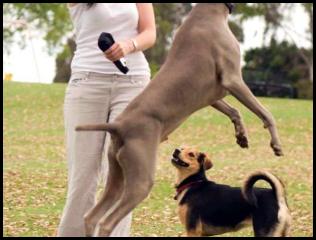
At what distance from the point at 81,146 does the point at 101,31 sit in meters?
0.83

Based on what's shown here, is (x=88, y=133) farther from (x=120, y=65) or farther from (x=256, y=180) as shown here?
(x=256, y=180)

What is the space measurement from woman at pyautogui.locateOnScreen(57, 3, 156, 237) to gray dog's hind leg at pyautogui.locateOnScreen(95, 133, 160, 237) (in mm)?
1148

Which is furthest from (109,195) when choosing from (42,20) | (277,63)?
(277,63)

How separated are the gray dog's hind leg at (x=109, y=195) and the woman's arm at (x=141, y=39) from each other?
71cm

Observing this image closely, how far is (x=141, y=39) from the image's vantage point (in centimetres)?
527

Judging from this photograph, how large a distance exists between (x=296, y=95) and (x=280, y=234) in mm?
35458

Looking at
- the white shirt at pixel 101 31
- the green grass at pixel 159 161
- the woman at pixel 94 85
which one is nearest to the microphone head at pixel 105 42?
the woman at pixel 94 85

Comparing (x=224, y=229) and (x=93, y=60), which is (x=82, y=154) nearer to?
(x=93, y=60)

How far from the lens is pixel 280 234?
6.12m

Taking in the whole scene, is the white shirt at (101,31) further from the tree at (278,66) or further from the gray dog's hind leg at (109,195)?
the tree at (278,66)

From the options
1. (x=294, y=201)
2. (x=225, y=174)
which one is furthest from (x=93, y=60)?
(x=225, y=174)

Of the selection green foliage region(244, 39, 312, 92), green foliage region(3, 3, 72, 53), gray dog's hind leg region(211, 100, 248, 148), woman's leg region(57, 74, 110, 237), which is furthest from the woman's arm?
green foliage region(244, 39, 312, 92)

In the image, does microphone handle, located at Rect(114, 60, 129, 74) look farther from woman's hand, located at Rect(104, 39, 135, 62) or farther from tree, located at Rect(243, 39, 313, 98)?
tree, located at Rect(243, 39, 313, 98)

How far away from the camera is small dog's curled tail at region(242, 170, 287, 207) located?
598cm
